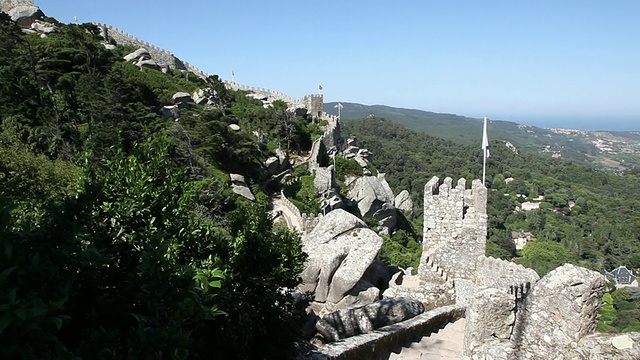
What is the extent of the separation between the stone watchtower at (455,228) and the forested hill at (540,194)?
3601cm

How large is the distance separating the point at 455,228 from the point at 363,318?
5.25 m

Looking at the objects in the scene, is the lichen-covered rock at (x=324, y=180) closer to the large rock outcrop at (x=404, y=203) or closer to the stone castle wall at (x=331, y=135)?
the stone castle wall at (x=331, y=135)

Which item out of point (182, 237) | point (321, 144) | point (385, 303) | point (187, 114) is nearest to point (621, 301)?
point (321, 144)

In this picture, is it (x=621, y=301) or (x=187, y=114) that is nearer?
(x=187, y=114)

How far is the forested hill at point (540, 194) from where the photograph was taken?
59.7 meters

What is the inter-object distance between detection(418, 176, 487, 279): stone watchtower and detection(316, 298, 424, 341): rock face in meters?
3.21

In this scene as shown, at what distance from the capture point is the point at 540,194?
3767 inches

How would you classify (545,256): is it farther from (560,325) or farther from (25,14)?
(25,14)

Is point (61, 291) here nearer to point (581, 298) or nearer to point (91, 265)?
point (91, 265)

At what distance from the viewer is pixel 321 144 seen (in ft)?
135

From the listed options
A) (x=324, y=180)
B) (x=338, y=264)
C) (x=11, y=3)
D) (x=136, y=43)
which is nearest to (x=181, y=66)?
(x=136, y=43)

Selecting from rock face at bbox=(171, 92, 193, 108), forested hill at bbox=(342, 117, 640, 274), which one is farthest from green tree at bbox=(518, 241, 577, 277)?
rock face at bbox=(171, 92, 193, 108)

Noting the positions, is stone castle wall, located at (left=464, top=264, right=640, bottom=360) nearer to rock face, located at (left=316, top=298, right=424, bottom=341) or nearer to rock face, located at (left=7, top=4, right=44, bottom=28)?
rock face, located at (left=316, top=298, right=424, bottom=341)

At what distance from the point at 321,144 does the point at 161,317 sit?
3781cm
